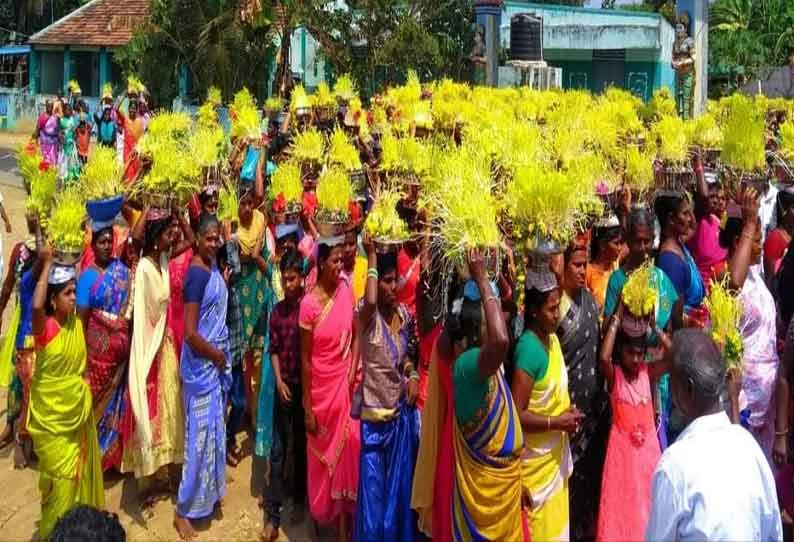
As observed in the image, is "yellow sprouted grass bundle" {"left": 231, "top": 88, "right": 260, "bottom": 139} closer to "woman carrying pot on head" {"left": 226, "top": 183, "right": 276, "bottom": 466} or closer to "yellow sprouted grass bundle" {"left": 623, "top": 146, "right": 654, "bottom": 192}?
"woman carrying pot on head" {"left": 226, "top": 183, "right": 276, "bottom": 466}

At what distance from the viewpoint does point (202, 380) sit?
4.98 metres

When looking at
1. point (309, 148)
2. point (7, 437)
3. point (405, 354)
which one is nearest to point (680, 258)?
point (405, 354)

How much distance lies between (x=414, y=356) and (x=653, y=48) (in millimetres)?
27001

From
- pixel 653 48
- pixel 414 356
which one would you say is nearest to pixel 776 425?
pixel 414 356

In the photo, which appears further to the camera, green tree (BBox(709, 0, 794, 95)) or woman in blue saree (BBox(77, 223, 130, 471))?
green tree (BBox(709, 0, 794, 95))

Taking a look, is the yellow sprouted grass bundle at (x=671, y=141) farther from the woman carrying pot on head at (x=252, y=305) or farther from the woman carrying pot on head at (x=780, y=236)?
the woman carrying pot on head at (x=252, y=305)

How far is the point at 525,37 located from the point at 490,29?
2.16 meters

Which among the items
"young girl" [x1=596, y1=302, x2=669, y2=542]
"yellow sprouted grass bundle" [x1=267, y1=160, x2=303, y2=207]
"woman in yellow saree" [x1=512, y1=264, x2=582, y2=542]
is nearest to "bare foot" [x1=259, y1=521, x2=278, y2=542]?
"woman in yellow saree" [x1=512, y1=264, x2=582, y2=542]

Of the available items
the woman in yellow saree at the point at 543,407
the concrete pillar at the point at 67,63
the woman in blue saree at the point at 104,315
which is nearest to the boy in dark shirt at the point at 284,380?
the woman in blue saree at the point at 104,315

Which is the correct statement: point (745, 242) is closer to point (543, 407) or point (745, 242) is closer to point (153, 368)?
point (543, 407)

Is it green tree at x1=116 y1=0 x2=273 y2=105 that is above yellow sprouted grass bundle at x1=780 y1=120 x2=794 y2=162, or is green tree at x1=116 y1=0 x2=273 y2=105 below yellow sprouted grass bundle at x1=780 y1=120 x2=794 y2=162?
above

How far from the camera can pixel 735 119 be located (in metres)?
6.57

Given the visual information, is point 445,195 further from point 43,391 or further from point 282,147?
point 282,147

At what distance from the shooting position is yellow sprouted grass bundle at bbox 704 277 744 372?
3.94 m
